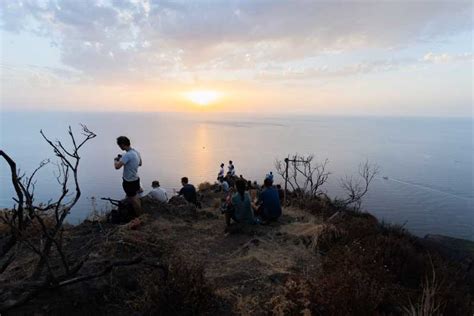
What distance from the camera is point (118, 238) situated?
638 centimetres

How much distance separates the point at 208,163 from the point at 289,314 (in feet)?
217

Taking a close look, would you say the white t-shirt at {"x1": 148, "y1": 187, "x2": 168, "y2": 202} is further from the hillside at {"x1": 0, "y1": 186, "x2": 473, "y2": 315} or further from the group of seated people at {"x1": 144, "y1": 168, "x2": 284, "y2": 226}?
the hillside at {"x1": 0, "y1": 186, "x2": 473, "y2": 315}

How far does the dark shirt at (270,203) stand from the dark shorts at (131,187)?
3637 mm

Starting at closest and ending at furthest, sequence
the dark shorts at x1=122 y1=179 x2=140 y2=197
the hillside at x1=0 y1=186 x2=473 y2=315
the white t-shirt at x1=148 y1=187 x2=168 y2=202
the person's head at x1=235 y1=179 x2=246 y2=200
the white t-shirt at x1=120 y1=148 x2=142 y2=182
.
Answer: the hillside at x1=0 y1=186 x2=473 y2=315
the white t-shirt at x1=120 y1=148 x2=142 y2=182
the dark shorts at x1=122 y1=179 x2=140 y2=197
the person's head at x1=235 y1=179 x2=246 y2=200
the white t-shirt at x1=148 y1=187 x2=168 y2=202

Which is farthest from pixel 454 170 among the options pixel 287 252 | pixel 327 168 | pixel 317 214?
pixel 287 252

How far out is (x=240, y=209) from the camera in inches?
355

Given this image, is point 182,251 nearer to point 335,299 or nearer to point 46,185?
point 335,299

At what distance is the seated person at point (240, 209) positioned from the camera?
8.91 meters

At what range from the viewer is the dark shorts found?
822cm

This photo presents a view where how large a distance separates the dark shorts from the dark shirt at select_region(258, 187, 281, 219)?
364 cm

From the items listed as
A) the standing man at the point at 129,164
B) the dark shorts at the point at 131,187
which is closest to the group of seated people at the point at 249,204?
the dark shorts at the point at 131,187

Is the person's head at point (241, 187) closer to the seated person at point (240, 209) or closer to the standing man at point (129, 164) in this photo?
the seated person at point (240, 209)

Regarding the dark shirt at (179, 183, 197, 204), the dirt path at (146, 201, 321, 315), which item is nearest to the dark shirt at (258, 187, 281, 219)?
the dirt path at (146, 201, 321, 315)

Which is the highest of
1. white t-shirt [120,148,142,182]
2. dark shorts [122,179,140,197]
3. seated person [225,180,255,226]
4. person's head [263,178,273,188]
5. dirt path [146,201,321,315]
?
white t-shirt [120,148,142,182]
